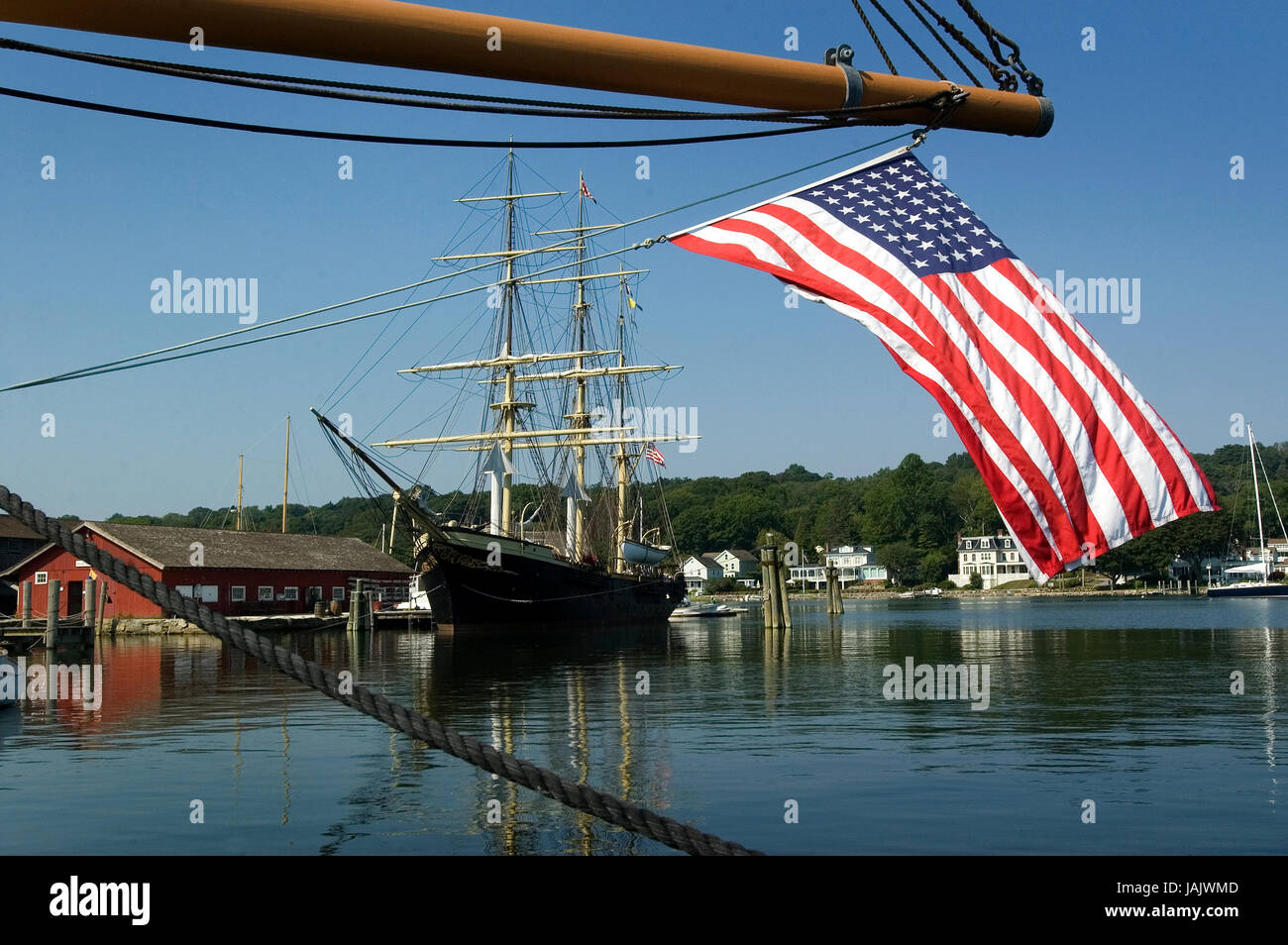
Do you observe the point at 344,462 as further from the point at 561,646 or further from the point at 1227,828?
the point at 1227,828

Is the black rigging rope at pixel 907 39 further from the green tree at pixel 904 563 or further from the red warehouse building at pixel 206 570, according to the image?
the green tree at pixel 904 563

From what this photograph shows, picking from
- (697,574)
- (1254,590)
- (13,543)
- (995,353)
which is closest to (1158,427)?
(995,353)

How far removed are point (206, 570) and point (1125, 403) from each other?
5570 centimetres

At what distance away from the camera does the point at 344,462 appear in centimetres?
4759

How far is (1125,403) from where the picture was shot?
22.4ft

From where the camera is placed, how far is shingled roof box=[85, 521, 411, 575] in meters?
55.9

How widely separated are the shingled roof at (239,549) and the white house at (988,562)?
125450 millimetres

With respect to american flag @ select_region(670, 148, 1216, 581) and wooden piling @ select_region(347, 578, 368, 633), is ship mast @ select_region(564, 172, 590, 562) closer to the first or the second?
wooden piling @ select_region(347, 578, 368, 633)

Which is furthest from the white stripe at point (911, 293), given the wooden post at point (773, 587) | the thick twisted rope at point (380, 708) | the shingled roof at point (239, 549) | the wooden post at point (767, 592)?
the wooden post at point (773, 587)

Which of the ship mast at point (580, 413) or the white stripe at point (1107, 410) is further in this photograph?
the ship mast at point (580, 413)

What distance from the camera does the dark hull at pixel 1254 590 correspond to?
124812 millimetres

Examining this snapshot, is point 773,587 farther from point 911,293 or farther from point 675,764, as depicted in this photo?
point 911,293
